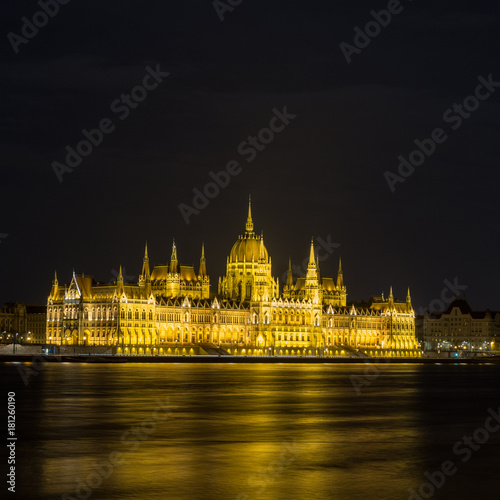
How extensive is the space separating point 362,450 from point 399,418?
41.1ft

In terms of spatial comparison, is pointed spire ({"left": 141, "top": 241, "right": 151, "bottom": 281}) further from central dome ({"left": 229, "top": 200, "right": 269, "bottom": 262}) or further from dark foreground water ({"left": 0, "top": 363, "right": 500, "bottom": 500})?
dark foreground water ({"left": 0, "top": 363, "right": 500, "bottom": 500})

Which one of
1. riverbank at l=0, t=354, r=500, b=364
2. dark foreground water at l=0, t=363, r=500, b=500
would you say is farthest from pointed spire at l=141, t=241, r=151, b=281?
dark foreground water at l=0, t=363, r=500, b=500

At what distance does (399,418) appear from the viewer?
149 feet

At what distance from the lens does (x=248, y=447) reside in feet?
110

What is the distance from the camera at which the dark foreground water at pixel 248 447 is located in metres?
26.1

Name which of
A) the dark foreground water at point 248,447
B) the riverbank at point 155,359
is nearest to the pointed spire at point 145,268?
the riverbank at point 155,359

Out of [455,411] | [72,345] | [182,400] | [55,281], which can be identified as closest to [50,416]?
[182,400]

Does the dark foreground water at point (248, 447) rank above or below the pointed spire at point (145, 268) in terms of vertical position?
below
